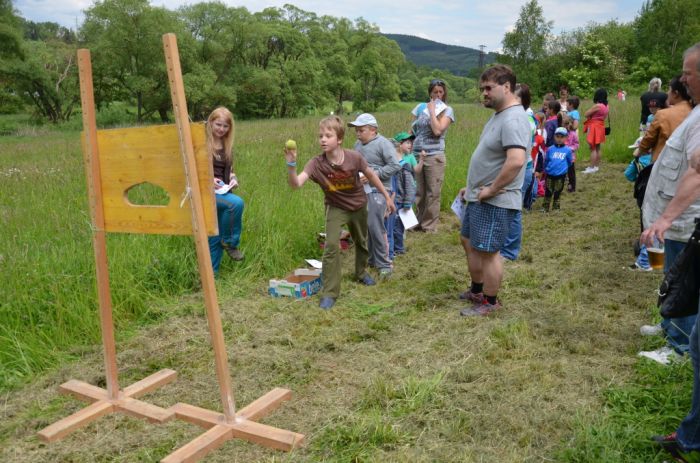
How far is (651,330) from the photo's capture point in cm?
381

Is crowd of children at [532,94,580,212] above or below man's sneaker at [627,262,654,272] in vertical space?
above

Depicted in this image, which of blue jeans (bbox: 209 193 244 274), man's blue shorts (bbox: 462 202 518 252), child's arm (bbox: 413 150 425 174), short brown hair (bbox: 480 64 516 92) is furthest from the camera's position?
child's arm (bbox: 413 150 425 174)

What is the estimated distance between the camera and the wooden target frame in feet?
8.57

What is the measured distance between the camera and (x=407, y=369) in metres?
3.49

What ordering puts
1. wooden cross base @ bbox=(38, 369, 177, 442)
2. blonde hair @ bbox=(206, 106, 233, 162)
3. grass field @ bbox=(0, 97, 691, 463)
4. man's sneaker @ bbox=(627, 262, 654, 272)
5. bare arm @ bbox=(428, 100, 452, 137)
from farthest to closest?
bare arm @ bbox=(428, 100, 452, 137) < man's sneaker @ bbox=(627, 262, 654, 272) < blonde hair @ bbox=(206, 106, 233, 162) < wooden cross base @ bbox=(38, 369, 177, 442) < grass field @ bbox=(0, 97, 691, 463)

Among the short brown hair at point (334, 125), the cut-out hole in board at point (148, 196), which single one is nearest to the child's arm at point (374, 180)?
the short brown hair at point (334, 125)

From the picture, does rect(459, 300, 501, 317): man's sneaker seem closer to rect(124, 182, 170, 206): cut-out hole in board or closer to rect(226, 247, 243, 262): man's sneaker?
rect(226, 247, 243, 262): man's sneaker

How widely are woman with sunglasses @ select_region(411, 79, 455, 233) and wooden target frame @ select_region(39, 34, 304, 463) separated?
441 centimetres

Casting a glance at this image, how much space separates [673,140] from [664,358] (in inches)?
53.4

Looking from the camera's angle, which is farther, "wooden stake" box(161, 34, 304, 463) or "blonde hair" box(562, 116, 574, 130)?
"blonde hair" box(562, 116, 574, 130)

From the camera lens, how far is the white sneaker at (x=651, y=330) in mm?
3791

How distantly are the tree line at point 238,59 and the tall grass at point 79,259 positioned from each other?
31.4 meters

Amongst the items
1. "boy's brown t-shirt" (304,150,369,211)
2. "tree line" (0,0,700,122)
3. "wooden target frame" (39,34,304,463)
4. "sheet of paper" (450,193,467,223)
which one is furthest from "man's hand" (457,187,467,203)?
"tree line" (0,0,700,122)

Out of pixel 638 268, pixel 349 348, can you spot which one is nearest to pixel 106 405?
pixel 349 348
